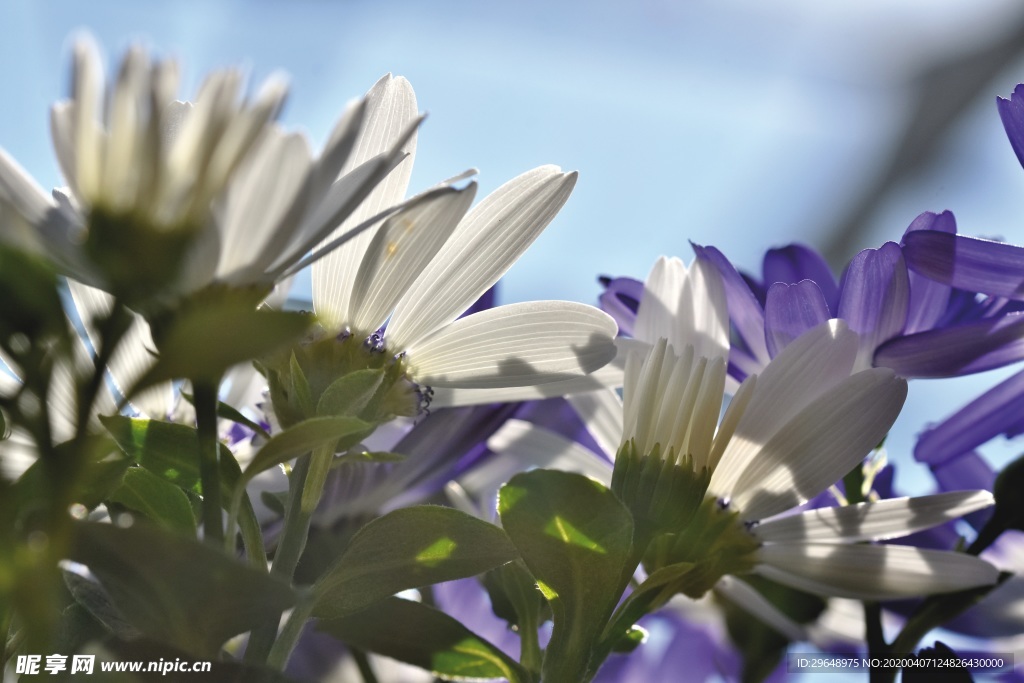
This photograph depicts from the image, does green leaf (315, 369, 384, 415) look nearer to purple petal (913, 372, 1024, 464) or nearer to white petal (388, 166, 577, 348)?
white petal (388, 166, 577, 348)

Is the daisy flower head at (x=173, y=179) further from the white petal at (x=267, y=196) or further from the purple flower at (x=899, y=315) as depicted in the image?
the purple flower at (x=899, y=315)

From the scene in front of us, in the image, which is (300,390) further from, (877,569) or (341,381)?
(877,569)

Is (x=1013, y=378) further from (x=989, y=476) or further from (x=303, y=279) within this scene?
(x=303, y=279)

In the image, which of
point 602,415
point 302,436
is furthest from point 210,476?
point 602,415

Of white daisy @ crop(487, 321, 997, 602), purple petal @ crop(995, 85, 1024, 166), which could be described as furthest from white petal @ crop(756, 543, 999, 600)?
purple petal @ crop(995, 85, 1024, 166)

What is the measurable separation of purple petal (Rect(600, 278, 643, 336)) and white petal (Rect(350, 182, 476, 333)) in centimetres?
8

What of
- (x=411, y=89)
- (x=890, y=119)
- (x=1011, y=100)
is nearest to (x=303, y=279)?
(x=411, y=89)

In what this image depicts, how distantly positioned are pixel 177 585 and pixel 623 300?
161 millimetres

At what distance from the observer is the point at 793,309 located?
0.25m

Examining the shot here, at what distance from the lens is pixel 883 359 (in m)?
0.25

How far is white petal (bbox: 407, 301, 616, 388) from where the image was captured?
0.69 ft

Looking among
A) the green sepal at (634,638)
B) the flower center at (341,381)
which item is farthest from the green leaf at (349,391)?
the green sepal at (634,638)

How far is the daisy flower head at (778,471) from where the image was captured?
0.71 feet

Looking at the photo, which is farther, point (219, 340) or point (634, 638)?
point (634, 638)
